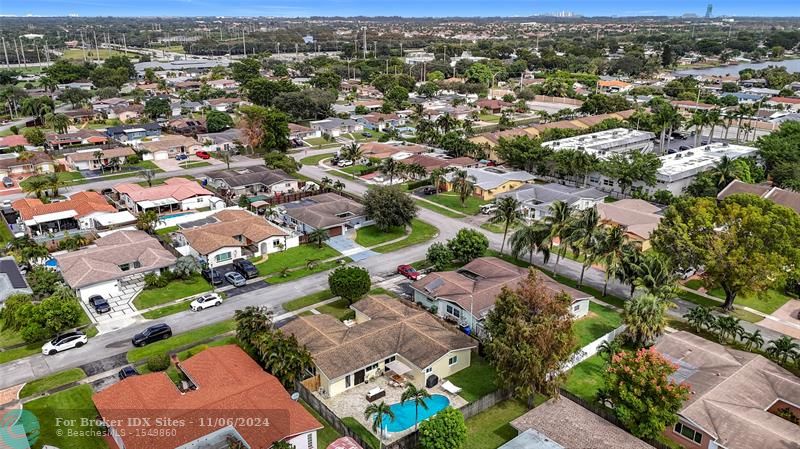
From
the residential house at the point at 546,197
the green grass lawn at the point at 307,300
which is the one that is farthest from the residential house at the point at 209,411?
the residential house at the point at 546,197

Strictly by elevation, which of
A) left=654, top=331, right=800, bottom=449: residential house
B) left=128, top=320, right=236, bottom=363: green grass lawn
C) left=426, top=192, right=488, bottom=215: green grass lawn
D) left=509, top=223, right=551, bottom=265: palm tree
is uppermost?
left=509, top=223, right=551, bottom=265: palm tree

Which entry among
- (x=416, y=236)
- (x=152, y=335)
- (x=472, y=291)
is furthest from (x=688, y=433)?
(x=416, y=236)

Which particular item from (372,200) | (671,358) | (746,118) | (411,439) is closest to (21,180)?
(372,200)

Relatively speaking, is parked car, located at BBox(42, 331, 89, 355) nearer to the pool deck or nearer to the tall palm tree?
the pool deck

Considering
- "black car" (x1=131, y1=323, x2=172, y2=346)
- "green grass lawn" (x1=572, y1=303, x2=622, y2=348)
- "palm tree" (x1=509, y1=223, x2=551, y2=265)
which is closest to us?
"black car" (x1=131, y1=323, x2=172, y2=346)

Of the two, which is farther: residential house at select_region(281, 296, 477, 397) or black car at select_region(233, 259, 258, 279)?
black car at select_region(233, 259, 258, 279)

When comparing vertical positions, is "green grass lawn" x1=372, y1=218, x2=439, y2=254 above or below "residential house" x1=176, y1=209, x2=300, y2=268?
below

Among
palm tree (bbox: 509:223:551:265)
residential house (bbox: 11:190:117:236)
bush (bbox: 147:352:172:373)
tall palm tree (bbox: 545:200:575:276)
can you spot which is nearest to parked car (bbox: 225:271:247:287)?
bush (bbox: 147:352:172:373)
